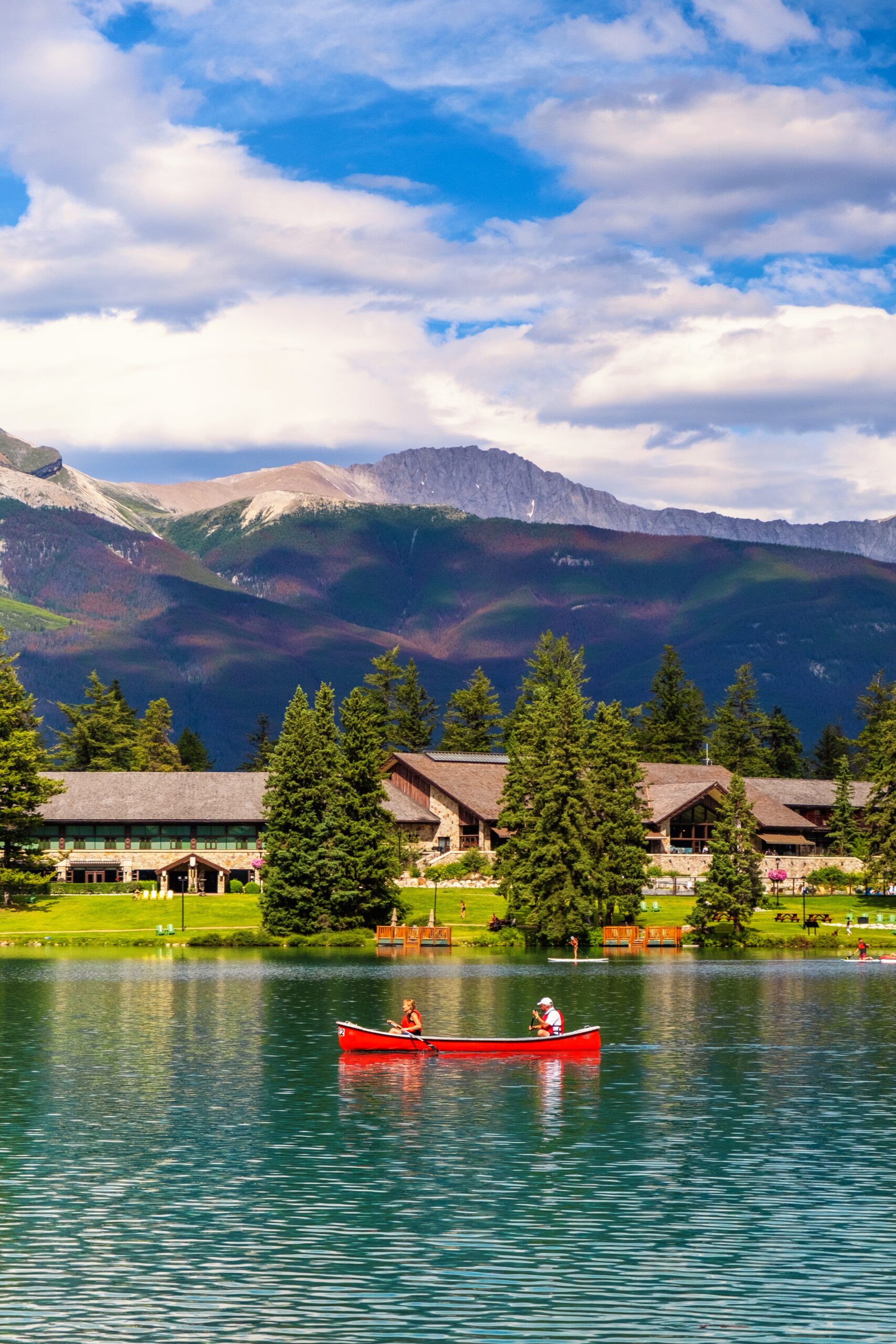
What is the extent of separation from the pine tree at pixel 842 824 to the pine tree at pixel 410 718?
46770 mm

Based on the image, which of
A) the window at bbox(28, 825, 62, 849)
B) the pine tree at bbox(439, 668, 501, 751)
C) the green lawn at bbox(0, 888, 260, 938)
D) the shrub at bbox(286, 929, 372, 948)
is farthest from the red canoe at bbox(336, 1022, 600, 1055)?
the pine tree at bbox(439, 668, 501, 751)

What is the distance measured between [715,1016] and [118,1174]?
36.0 m

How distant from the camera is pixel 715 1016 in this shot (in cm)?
6562

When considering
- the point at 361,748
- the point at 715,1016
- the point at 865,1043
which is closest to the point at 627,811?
the point at 361,748

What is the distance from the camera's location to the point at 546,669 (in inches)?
6895

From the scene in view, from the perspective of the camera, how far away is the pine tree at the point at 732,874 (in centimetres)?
11194

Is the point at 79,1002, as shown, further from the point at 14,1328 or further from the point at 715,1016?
the point at 14,1328

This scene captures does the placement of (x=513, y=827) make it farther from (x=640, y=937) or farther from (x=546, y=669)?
(x=546, y=669)

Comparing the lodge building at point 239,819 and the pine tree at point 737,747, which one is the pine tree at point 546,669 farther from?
the pine tree at point 737,747

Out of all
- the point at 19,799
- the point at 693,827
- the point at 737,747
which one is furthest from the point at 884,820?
the point at 19,799

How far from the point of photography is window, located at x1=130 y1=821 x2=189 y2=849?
143375 mm

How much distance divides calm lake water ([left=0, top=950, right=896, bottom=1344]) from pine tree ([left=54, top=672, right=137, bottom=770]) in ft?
→ 401

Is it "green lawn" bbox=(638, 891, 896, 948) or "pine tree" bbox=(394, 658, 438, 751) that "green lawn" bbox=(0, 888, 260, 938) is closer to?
"green lawn" bbox=(638, 891, 896, 948)

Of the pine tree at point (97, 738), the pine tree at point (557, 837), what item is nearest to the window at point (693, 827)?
the pine tree at point (557, 837)
